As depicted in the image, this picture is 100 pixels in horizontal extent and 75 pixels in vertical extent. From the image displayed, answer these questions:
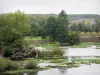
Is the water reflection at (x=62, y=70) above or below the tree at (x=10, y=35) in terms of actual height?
below

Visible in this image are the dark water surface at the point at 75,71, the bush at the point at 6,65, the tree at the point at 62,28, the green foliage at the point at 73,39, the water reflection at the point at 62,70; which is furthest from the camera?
the tree at the point at 62,28

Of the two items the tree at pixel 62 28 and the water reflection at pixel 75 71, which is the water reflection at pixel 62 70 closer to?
the water reflection at pixel 75 71

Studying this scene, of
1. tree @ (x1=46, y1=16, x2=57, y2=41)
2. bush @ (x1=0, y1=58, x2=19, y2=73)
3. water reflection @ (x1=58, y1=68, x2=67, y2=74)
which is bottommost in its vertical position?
water reflection @ (x1=58, y1=68, x2=67, y2=74)

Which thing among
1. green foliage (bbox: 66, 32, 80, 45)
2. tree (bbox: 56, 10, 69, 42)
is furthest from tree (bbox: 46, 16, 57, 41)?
green foliage (bbox: 66, 32, 80, 45)

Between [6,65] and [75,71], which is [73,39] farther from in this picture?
[6,65]

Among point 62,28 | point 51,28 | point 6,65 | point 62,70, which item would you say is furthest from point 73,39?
point 6,65

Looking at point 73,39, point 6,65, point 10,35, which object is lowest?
point 73,39

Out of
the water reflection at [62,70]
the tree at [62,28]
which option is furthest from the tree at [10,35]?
the tree at [62,28]

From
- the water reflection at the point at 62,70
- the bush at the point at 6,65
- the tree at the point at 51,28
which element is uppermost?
the tree at the point at 51,28

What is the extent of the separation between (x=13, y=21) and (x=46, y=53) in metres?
5.03

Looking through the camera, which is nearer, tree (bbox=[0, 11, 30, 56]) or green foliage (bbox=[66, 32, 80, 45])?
tree (bbox=[0, 11, 30, 56])

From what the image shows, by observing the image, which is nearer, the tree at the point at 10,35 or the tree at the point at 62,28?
the tree at the point at 10,35

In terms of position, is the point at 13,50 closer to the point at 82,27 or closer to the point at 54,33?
the point at 54,33

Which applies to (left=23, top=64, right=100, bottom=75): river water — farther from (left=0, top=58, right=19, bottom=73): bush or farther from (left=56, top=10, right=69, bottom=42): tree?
(left=56, top=10, right=69, bottom=42): tree
